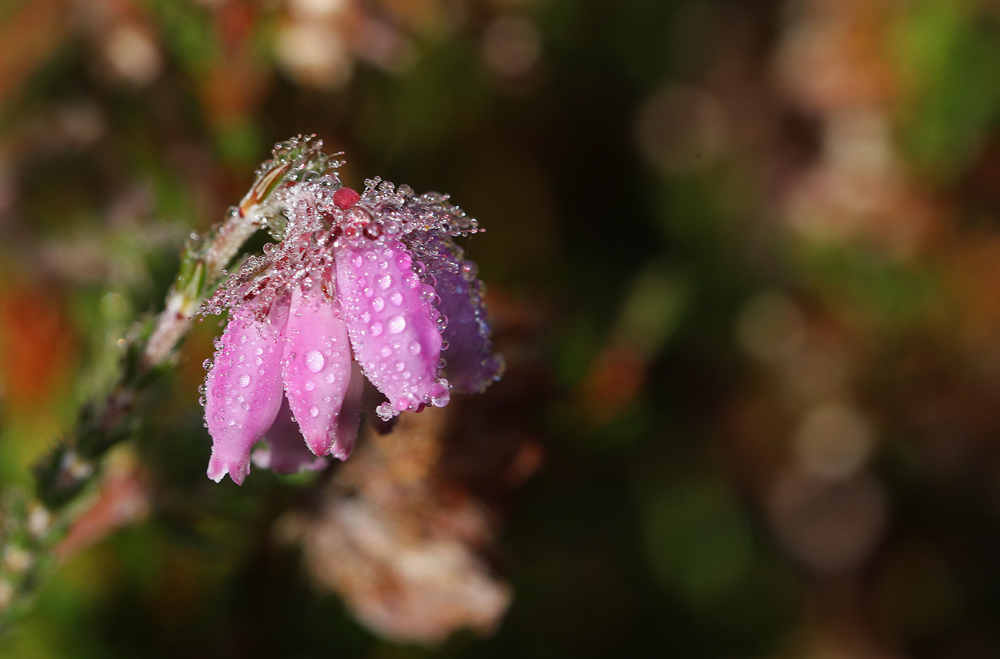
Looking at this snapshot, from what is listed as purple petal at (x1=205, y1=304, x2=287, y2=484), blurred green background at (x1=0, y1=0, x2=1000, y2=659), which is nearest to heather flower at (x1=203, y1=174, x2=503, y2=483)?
purple petal at (x1=205, y1=304, x2=287, y2=484)

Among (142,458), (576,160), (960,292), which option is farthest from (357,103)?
(960,292)

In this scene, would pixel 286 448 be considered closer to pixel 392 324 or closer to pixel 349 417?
pixel 349 417

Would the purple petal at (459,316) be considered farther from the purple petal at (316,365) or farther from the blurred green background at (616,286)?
the blurred green background at (616,286)

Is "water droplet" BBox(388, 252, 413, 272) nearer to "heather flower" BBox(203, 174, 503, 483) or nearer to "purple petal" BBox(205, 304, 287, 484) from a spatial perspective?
"heather flower" BBox(203, 174, 503, 483)

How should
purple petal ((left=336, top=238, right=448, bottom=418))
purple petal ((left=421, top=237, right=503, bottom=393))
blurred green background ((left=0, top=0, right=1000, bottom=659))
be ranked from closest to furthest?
purple petal ((left=336, top=238, right=448, bottom=418)), purple petal ((left=421, top=237, right=503, bottom=393)), blurred green background ((left=0, top=0, right=1000, bottom=659))

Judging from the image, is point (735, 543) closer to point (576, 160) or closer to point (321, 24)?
point (576, 160)

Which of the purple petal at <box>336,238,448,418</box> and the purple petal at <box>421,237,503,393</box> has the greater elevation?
the purple petal at <box>421,237,503,393</box>

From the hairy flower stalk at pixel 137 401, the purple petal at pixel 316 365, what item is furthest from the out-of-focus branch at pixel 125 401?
the purple petal at pixel 316 365
